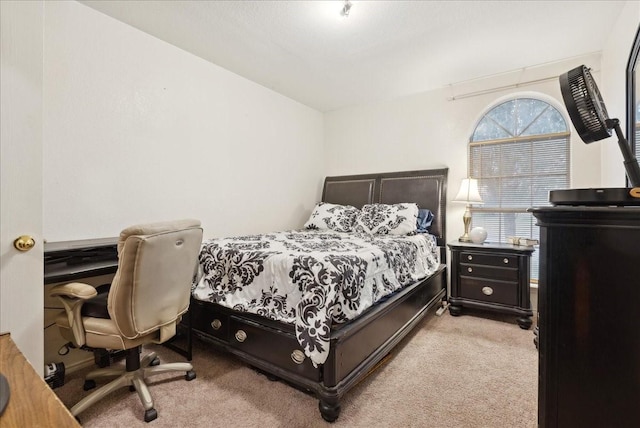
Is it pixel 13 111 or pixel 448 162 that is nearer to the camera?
pixel 13 111

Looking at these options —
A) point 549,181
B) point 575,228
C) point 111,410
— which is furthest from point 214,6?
point 549,181

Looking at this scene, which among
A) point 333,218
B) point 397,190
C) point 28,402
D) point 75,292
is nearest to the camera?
point 28,402

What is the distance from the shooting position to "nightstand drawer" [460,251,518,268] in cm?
283

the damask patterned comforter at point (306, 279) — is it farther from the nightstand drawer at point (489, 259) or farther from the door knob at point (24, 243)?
the door knob at point (24, 243)

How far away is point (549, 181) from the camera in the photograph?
308 centimetres

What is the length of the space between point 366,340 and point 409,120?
293 centimetres

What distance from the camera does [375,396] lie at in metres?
1.80

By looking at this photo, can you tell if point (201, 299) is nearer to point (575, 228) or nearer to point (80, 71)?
point (80, 71)

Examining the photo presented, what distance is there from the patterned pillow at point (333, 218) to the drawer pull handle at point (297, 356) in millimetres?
1873

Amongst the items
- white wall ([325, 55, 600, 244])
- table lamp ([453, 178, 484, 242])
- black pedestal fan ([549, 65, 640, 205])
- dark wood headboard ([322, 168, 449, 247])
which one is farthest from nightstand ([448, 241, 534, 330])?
black pedestal fan ([549, 65, 640, 205])

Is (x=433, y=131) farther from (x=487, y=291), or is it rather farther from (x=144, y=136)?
(x=144, y=136)

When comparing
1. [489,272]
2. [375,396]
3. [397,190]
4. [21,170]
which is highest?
[397,190]

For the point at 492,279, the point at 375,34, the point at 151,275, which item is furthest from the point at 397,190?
the point at 151,275

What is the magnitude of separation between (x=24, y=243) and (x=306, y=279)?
1.23 meters
